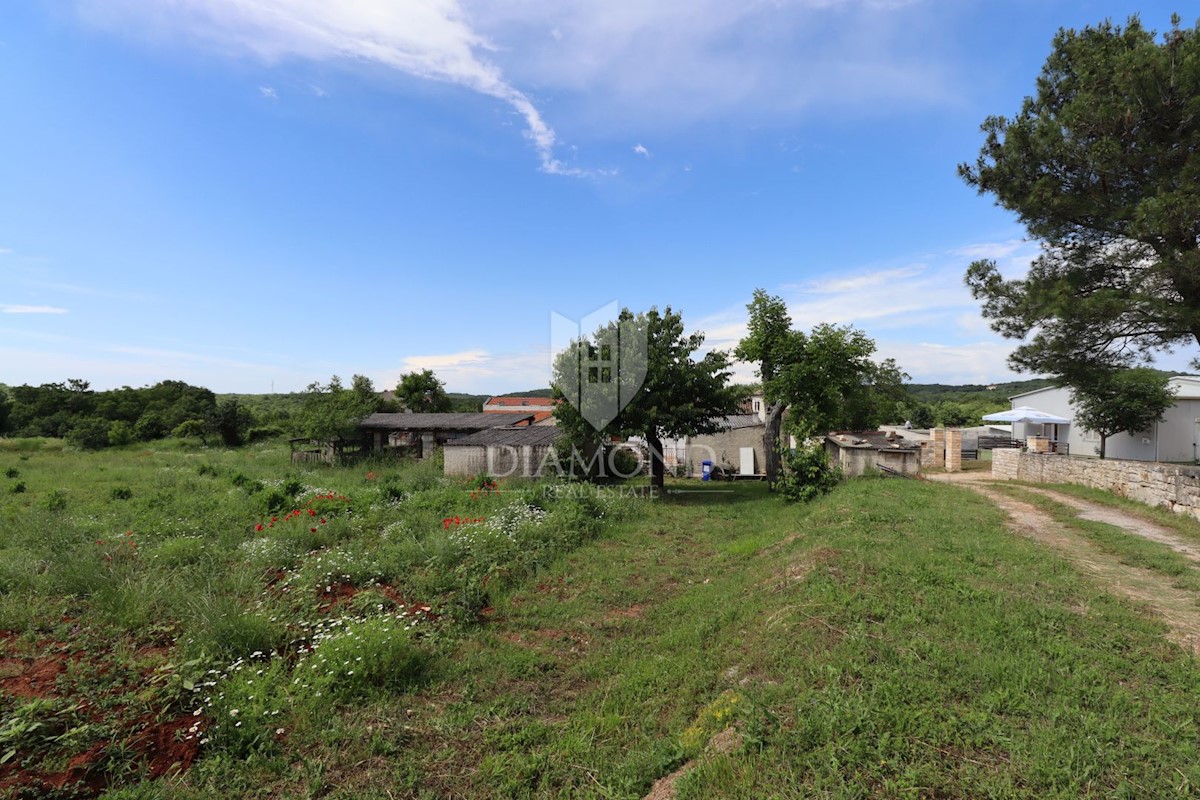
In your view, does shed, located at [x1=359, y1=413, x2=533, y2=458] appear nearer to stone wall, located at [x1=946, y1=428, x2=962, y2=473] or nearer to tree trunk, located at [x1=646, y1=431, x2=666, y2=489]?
tree trunk, located at [x1=646, y1=431, x2=666, y2=489]

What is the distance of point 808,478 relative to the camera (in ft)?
39.7

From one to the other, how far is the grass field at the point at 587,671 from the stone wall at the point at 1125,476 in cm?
336

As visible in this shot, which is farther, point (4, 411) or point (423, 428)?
point (4, 411)

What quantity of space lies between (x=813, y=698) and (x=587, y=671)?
203 centimetres

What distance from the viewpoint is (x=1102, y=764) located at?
2324mm

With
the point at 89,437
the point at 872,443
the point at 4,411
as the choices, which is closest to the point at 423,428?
the point at 872,443

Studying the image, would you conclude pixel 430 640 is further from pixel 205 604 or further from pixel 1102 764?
pixel 1102 764

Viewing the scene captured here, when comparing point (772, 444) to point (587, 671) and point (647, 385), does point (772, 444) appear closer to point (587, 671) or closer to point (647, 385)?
point (647, 385)

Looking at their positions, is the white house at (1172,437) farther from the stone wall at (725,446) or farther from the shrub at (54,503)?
the shrub at (54,503)

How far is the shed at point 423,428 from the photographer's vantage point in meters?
23.9

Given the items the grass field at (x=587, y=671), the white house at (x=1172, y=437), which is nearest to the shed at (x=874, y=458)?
the grass field at (x=587, y=671)

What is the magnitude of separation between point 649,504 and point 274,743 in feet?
31.8

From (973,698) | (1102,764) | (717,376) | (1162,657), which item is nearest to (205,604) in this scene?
(973,698)

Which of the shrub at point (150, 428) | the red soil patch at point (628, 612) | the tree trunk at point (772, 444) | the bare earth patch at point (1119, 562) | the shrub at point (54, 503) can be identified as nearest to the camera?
the bare earth patch at point (1119, 562)
